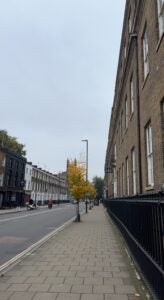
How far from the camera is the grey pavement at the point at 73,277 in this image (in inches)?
186

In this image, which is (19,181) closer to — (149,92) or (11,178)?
(11,178)

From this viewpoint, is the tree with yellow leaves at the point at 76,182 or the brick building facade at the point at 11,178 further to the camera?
the brick building facade at the point at 11,178

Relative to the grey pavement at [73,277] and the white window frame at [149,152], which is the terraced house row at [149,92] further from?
the grey pavement at [73,277]

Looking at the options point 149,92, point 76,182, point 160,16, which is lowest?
point 76,182

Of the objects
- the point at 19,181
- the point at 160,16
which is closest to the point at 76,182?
the point at 160,16

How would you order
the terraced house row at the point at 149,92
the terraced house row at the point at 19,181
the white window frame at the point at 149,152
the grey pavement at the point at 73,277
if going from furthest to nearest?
1. the terraced house row at the point at 19,181
2. the white window frame at the point at 149,152
3. the terraced house row at the point at 149,92
4. the grey pavement at the point at 73,277

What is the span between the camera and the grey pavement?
4.72 m

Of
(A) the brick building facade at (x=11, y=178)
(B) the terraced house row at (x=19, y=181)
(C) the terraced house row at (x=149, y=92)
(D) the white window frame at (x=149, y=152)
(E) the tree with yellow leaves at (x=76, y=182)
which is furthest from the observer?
(B) the terraced house row at (x=19, y=181)

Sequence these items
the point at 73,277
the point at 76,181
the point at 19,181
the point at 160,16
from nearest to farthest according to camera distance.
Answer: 1. the point at 73,277
2. the point at 160,16
3. the point at 76,181
4. the point at 19,181

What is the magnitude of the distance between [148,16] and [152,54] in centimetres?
Answer: 164

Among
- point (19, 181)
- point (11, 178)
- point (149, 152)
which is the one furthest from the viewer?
point (19, 181)

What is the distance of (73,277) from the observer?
5797 millimetres

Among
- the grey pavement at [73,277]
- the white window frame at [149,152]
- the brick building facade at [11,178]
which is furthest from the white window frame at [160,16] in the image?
the brick building facade at [11,178]

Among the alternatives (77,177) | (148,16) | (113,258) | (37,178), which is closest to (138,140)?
(148,16)
